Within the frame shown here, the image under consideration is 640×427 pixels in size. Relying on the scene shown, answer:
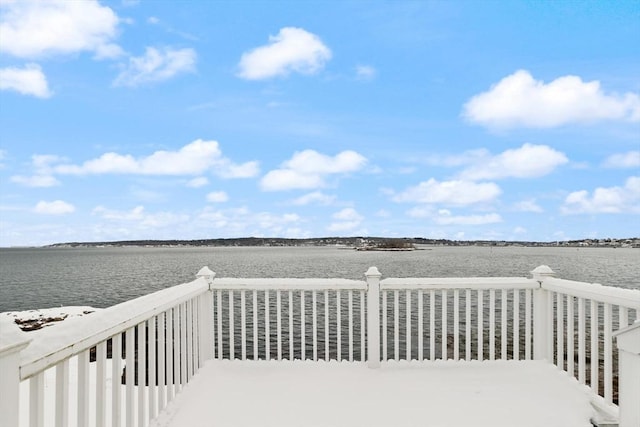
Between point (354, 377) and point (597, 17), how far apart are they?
10.6m

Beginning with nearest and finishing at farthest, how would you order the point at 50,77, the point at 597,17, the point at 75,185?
the point at 597,17 → the point at 50,77 → the point at 75,185

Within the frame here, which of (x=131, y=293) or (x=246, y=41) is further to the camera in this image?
(x=131, y=293)

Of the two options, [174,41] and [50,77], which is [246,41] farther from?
[50,77]


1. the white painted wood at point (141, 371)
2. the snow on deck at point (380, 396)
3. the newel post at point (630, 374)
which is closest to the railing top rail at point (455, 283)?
the snow on deck at point (380, 396)

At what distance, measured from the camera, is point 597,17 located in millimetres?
9992

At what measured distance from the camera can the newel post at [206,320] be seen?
4.27 metres

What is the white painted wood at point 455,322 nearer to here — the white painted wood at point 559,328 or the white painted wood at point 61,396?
the white painted wood at point 559,328

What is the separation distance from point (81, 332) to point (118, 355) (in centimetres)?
46

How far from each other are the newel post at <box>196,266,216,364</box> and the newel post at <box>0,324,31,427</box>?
303 centimetres

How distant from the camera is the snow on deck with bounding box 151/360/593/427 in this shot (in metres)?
3.07

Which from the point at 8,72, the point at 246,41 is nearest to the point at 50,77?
the point at 8,72

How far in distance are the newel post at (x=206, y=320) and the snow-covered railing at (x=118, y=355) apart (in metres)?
0.01

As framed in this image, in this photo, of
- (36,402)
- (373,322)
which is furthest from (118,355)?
(373,322)

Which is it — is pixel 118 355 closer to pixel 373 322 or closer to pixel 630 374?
pixel 630 374
